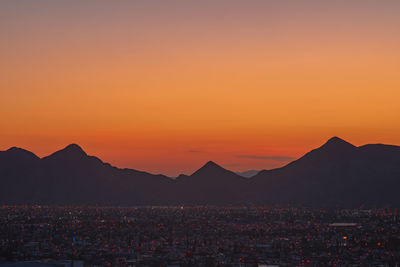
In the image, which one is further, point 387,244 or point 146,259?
point 387,244

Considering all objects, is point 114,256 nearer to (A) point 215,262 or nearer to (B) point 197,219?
(A) point 215,262

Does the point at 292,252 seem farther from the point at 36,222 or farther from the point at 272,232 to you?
the point at 36,222

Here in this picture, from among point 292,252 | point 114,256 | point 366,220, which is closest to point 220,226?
point 366,220

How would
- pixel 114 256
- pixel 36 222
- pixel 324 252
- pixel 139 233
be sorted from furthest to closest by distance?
pixel 36 222 → pixel 139 233 → pixel 324 252 → pixel 114 256

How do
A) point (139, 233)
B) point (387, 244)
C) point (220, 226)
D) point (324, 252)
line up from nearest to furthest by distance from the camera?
point (324, 252), point (387, 244), point (139, 233), point (220, 226)

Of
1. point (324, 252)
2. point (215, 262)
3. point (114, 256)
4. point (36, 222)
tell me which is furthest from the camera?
point (36, 222)

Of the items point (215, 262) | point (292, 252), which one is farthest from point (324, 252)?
point (215, 262)
